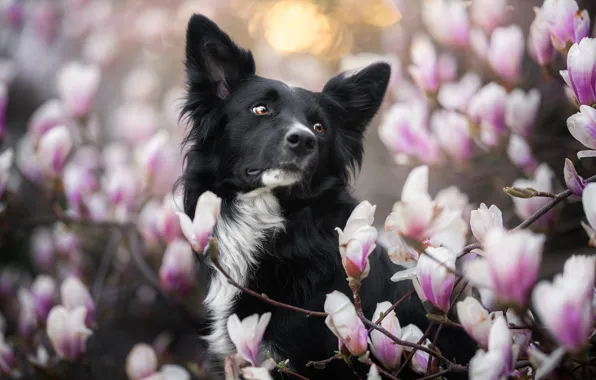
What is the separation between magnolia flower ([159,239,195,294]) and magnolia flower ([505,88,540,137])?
2121 millimetres

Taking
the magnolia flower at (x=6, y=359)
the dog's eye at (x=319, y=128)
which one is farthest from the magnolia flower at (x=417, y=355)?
the magnolia flower at (x=6, y=359)

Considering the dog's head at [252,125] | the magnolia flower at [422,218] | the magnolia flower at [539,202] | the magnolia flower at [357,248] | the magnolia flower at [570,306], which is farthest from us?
the magnolia flower at [539,202]

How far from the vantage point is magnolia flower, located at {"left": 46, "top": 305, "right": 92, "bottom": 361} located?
100 inches

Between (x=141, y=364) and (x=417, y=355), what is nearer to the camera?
(x=417, y=355)

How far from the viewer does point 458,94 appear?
360 centimetres

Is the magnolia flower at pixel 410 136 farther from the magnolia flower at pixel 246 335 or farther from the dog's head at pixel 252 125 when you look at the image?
the magnolia flower at pixel 246 335

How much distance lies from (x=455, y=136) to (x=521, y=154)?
0.47 meters

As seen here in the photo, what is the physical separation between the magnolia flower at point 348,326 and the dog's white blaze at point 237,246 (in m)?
0.85

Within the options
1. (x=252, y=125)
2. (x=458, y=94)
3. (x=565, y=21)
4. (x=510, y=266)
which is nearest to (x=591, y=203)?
(x=510, y=266)

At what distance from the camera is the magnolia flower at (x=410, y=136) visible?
356 centimetres

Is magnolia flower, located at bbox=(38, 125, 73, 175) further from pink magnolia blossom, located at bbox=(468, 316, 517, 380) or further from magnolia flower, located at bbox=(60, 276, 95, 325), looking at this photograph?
pink magnolia blossom, located at bbox=(468, 316, 517, 380)

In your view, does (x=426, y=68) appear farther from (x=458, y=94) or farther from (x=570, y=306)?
(x=570, y=306)

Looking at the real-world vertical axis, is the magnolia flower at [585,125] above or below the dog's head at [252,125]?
above

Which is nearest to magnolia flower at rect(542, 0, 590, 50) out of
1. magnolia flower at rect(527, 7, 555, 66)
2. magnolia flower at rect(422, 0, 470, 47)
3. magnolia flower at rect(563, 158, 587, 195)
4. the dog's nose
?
magnolia flower at rect(527, 7, 555, 66)
